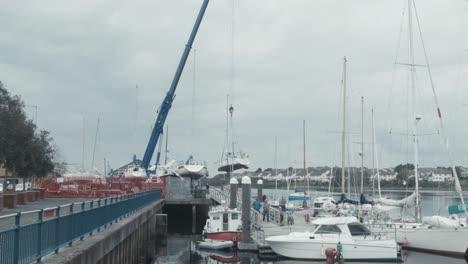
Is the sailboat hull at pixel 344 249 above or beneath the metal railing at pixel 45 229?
beneath

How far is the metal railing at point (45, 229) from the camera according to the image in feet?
34.2

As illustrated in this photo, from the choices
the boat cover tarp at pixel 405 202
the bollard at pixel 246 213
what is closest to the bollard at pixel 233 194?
the bollard at pixel 246 213

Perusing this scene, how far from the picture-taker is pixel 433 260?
109ft

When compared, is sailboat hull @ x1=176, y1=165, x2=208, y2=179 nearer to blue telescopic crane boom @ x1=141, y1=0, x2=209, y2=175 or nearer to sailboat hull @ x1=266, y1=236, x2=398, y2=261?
blue telescopic crane boom @ x1=141, y1=0, x2=209, y2=175

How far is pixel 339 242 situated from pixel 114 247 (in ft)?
45.5

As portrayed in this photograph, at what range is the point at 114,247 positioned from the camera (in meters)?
20.7

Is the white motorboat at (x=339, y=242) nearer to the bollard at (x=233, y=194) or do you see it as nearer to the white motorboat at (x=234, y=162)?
the bollard at (x=233, y=194)

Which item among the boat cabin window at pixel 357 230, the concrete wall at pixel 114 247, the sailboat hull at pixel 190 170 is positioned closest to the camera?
the concrete wall at pixel 114 247

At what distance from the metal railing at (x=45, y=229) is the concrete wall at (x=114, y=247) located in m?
0.27

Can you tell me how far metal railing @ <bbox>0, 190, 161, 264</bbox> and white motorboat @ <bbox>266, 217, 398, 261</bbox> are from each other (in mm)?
12260

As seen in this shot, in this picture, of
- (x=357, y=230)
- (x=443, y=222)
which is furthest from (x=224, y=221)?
(x=443, y=222)

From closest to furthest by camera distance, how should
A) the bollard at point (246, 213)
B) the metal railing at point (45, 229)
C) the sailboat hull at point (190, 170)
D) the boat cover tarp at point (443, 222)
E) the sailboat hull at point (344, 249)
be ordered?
1. the metal railing at point (45, 229)
2. the sailboat hull at point (344, 249)
3. the boat cover tarp at point (443, 222)
4. the bollard at point (246, 213)
5. the sailboat hull at point (190, 170)

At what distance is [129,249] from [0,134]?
19535mm

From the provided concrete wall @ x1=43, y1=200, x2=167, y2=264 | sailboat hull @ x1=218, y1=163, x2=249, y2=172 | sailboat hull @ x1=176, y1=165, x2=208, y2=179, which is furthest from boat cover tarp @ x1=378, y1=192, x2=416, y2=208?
sailboat hull @ x1=176, y1=165, x2=208, y2=179
